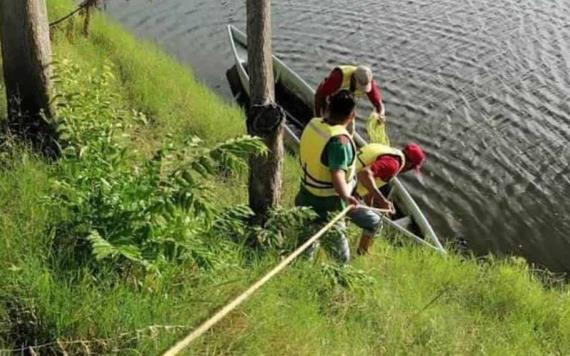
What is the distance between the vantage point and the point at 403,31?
53.0 ft

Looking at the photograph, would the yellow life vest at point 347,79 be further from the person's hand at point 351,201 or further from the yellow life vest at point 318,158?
the person's hand at point 351,201

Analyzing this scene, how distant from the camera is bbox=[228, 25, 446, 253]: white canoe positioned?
29.0 ft

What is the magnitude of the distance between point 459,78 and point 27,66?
386 inches

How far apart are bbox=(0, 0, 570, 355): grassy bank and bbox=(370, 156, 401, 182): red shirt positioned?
2.71 ft

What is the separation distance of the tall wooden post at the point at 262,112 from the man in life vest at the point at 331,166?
0.91 ft

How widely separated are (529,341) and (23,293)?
14.1ft

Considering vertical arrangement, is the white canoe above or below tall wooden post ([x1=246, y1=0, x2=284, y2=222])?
below

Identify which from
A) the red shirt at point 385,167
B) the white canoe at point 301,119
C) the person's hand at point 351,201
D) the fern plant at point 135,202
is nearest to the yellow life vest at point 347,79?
the red shirt at point 385,167

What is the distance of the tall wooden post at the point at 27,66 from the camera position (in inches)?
249

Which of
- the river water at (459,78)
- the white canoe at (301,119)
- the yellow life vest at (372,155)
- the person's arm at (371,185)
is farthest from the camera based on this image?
the river water at (459,78)

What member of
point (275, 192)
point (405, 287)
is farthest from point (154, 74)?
point (405, 287)

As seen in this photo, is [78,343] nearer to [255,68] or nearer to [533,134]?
[255,68]

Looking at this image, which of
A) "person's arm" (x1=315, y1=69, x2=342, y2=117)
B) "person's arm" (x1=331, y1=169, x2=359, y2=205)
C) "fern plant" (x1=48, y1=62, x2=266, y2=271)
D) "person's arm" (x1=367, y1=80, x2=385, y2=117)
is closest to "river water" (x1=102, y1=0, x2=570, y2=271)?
"person's arm" (x1=367, y1=80, x2=385, y2=117)

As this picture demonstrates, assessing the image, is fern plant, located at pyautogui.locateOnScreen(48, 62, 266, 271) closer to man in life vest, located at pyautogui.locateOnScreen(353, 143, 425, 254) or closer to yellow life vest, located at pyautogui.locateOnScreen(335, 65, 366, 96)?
man in life vest, located at pyautogui.locateOnScreen(353, 143, 425, 254)
